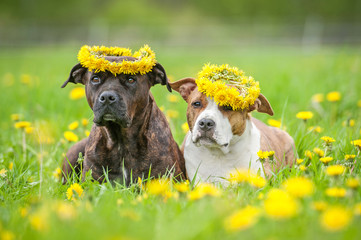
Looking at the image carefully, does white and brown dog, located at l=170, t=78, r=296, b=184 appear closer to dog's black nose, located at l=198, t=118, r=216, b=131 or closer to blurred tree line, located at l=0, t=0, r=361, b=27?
dog's black nose, located at l=198, t=118, r=216, b=131

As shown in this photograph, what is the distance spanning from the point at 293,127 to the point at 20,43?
97.2 feet

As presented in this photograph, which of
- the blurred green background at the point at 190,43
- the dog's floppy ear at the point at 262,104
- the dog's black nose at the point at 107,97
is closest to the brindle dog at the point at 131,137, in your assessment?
the dog's black nose at the point at 107,97

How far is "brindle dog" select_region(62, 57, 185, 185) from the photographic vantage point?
3549mm

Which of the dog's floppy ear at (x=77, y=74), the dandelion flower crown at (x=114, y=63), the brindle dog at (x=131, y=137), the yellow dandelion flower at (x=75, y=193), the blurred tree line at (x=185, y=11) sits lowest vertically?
the yellow dandelion flower at (x=75, y=193)

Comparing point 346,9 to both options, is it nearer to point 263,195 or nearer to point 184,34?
point 184,34

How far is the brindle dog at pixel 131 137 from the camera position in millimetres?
3549

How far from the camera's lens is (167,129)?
3.89 meters

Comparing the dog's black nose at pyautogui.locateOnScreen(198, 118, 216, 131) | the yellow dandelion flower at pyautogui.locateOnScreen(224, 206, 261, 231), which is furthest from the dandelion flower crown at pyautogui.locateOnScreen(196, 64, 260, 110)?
the yellow dandelion flower at pyautogui.locateOnScreen(224, 206, 261, 231)

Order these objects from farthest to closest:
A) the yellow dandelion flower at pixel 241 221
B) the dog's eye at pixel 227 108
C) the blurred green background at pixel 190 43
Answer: the blurred green background at pixel 190 43 < the dog's eye at pixel 227 108 < the yellow dandelion flower at pixel 241 221

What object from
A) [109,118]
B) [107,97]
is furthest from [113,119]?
[107,97]

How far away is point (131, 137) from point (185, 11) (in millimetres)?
40955

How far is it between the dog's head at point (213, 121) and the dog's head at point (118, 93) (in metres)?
0.35

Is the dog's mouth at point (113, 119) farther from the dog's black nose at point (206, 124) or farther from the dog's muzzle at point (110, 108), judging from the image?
the dog's black nose at point (206, 124)

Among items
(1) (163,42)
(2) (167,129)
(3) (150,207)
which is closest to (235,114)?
(2) (167,129)
